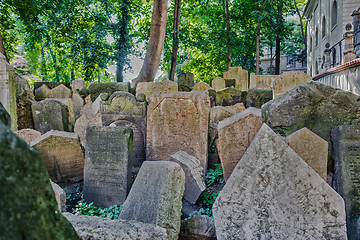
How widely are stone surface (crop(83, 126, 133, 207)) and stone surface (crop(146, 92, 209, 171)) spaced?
113cm

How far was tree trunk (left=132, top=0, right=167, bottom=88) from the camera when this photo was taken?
10.3m

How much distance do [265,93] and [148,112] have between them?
512 cm

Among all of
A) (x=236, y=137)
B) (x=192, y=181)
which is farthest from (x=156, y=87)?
(x=192, y=181)

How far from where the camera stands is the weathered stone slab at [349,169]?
299 centimetres

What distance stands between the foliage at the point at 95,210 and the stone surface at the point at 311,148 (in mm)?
2460

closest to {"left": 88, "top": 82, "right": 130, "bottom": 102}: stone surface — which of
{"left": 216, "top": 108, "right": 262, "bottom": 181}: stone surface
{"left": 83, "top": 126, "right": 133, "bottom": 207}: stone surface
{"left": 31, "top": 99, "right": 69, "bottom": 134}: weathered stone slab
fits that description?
{"left": 31, "top": 99, "right": 69, "bottom": 134}: weathered stone slab

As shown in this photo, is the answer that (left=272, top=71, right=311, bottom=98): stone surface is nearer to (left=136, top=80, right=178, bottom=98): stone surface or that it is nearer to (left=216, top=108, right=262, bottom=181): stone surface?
(left=136, top=80, right=178, bottom=98): stone surface

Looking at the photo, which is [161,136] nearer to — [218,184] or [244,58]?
[218,184]

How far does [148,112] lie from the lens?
5359mm

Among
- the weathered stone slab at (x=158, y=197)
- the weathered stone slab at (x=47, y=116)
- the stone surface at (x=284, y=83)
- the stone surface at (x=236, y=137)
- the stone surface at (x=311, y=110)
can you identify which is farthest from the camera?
the stone surface at (x=284, y=83)

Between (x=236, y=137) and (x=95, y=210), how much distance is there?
2.39 metres

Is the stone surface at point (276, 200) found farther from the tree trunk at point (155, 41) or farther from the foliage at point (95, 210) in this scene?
the tree trunk at point (155, 41)

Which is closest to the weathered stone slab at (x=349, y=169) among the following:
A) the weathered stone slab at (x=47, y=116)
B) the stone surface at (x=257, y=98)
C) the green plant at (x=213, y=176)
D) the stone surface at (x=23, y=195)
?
the green plant at (x=213, y=176)

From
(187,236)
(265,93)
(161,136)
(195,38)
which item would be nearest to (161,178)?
(187,236)
